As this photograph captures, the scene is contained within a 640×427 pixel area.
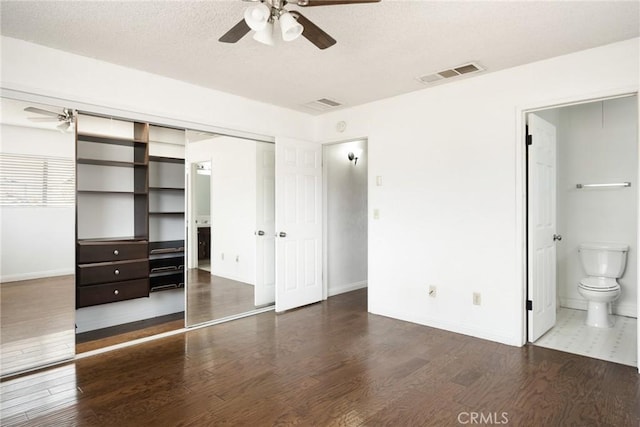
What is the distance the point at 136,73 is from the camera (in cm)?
329

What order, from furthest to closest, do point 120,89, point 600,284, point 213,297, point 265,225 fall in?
point 265,225
point 213,297
point 600,284
point 120,89

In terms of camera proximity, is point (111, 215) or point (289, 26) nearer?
point (289, 26)

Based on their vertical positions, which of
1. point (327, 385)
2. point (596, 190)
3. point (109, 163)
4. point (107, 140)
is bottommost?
point (327, 385)

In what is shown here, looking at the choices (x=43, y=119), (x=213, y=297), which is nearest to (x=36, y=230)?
(x=43, y=119)

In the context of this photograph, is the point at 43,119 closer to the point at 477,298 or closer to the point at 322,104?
the point at 322,104

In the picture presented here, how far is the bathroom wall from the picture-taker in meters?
4.00

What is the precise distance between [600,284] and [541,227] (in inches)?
41.5

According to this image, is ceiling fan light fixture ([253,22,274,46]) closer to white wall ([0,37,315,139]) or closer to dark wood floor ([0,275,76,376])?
white wall ([0,37,315,139])

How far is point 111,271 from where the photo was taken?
11.7ft

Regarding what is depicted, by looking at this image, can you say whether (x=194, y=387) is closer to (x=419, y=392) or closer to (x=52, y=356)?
(x=52, y=356)

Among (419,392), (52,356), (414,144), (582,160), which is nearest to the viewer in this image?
(419,392)

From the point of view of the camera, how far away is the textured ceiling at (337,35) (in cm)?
230

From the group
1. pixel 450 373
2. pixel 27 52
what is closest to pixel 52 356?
pixel 27 52

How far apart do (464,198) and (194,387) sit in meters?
2.83
